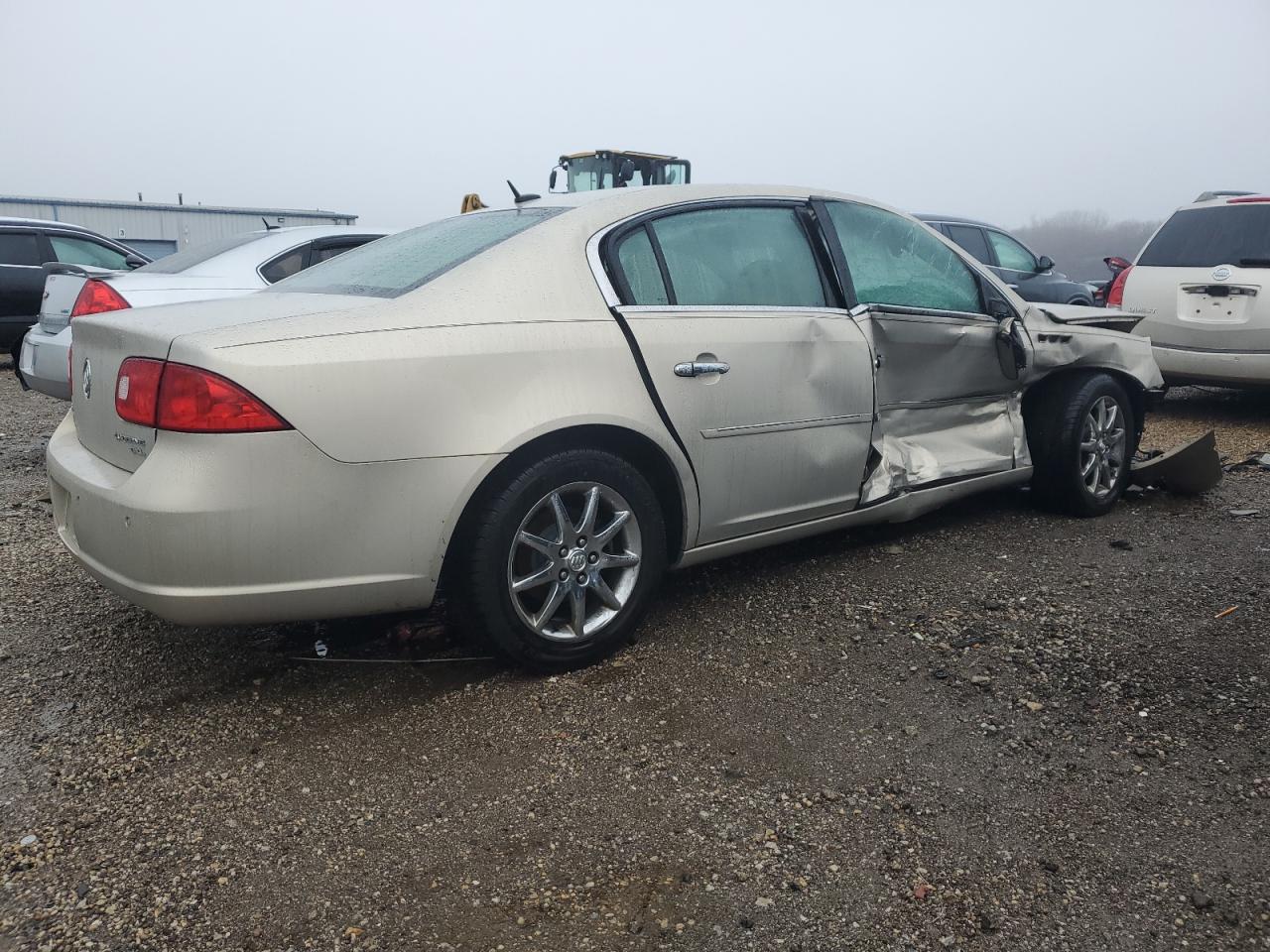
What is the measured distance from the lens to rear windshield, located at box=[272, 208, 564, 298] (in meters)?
3.07

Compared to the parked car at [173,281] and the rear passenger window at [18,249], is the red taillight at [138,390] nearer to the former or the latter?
the parked car at [173,281]

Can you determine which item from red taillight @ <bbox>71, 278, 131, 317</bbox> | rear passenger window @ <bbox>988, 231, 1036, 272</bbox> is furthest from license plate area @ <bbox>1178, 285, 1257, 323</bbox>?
red taillight @ <bbox>71, 278, 131, 317</bbox>

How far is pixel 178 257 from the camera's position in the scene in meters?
6.33

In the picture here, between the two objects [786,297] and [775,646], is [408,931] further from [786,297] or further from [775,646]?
[786,297]

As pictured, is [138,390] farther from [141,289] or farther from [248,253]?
[248,253]

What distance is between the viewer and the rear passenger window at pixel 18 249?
10.6 m

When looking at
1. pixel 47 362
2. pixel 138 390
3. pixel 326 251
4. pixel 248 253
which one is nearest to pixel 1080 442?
pixel 138 390

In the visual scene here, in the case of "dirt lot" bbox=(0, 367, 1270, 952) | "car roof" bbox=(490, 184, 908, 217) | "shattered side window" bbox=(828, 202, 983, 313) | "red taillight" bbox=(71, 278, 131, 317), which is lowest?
"dirt lot" bbox=(0, 367, 1270, 952)

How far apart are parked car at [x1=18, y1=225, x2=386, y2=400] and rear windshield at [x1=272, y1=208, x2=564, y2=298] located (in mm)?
2162

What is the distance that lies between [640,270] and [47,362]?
4.29 m

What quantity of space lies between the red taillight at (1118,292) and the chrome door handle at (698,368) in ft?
18.4

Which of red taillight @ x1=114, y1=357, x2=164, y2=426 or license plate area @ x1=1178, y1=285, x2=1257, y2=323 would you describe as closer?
red taillight @ x1=114, y1=357, x2=164, y2=426

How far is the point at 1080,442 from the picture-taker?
15.0 ft

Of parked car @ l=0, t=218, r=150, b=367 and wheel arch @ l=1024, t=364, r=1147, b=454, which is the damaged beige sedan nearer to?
wheel arch @ l=1024, t=364, r=1147, b=454
